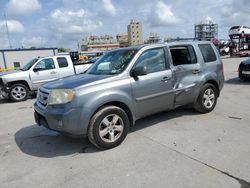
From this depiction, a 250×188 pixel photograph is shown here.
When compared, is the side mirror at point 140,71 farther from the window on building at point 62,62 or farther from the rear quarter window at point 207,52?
the window on building at point 62,62

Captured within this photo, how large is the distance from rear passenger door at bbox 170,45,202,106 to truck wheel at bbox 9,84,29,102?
6891 millimetres

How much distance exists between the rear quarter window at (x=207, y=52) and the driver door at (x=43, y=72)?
21.8 feet

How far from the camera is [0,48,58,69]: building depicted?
3638cm

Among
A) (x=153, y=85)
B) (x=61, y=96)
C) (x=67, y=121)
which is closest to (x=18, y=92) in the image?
(x=61, y=96)

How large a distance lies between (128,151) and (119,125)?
0.51 metres

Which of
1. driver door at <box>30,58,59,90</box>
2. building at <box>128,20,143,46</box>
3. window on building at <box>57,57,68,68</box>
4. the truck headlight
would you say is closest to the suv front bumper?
the truck headlight

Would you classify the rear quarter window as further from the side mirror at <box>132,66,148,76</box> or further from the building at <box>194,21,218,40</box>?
the building at <box>194,21,218,40</box>

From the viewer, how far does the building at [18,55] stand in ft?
119

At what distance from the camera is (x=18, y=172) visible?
3.82 m

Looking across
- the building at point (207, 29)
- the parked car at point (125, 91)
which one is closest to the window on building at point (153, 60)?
the parked car at point (125, 91)

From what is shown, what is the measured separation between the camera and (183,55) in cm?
576

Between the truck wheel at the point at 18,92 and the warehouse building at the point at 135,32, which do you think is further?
the warehouse building at the point at 135,32

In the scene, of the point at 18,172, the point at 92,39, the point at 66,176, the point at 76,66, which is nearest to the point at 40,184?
the point at 66,176

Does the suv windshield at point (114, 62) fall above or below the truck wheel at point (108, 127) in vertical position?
above
